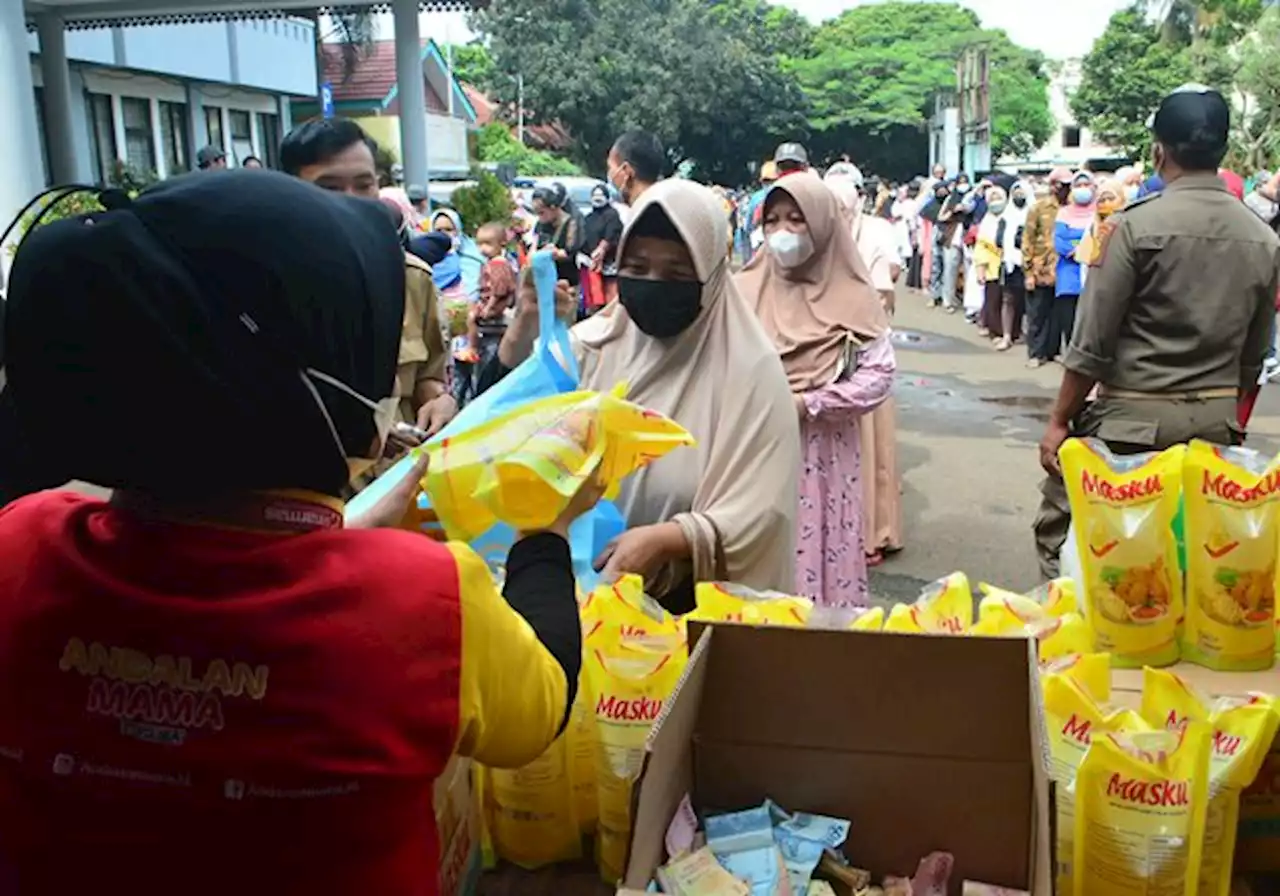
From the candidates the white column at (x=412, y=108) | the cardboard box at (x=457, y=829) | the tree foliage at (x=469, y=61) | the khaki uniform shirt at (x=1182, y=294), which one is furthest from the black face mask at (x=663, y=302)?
the tree foliage at (x=469, y=61)

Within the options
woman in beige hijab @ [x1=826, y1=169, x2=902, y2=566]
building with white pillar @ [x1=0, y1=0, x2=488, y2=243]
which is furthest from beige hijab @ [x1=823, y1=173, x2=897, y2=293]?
building with white pillar @ [x1=0, y1=0, x2=488, y2=243]

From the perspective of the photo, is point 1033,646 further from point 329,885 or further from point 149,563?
point 149,563

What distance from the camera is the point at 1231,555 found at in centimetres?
177

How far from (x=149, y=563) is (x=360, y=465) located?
203 millimetres

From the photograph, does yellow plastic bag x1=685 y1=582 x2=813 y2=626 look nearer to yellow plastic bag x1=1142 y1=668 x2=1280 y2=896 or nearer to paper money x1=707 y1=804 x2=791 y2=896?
paper money x1=707 y1=804 x2=791 y2=896

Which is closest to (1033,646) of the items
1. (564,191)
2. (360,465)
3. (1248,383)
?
(360,465)

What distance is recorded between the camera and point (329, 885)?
0.97 m

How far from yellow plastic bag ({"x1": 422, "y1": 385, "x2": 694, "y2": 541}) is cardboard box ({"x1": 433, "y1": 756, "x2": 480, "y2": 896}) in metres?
0.31

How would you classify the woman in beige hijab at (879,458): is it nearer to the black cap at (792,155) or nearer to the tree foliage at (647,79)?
the black cap at (792,155)

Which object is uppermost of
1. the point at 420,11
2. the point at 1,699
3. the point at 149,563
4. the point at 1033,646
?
the point at 420,11

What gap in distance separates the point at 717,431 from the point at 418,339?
1.19 m

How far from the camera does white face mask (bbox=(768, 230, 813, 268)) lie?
3.91m

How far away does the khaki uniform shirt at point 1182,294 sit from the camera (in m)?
3.14

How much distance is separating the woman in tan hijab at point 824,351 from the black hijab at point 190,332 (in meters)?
2.95
